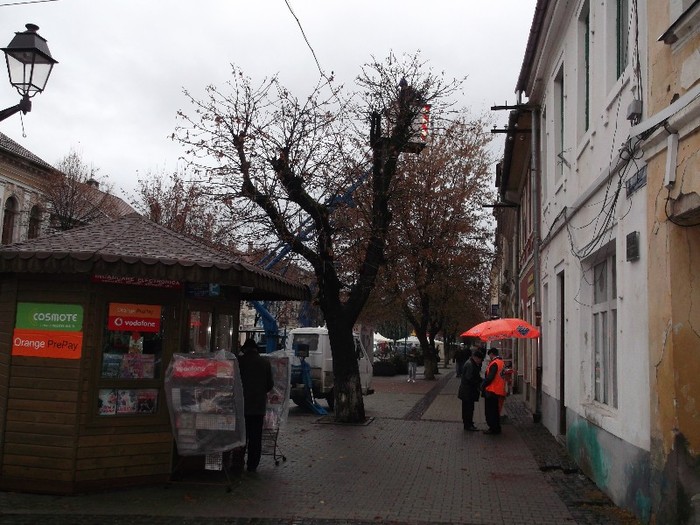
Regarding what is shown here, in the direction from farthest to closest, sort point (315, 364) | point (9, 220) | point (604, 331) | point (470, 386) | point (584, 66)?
point (9, 220) → point (315, 364) → point (470, 386) → point (584, 66) → point (604, 331)

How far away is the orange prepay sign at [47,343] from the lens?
7324 millimetres

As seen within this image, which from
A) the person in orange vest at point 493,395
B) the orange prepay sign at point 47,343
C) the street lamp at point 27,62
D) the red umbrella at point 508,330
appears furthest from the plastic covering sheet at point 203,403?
the red umbrella at point 508,330

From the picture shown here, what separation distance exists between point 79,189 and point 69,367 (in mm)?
26818

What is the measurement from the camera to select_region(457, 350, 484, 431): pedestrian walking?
1366 cm

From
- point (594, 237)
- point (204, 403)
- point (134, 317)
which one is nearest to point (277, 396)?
point (204, 403)

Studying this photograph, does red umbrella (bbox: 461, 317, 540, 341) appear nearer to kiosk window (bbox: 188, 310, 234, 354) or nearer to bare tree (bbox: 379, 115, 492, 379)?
kiosk window (bbox: 188, 310, 234, 354)

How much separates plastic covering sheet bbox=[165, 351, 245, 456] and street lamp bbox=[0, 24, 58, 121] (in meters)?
3.33

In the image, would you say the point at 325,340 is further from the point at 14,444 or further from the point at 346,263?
the point at 14,444

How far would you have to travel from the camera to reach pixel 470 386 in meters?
13.7

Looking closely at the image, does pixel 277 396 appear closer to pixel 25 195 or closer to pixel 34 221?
pixel 34 221

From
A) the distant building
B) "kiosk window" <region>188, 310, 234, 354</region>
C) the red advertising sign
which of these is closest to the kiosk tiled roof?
the distant building

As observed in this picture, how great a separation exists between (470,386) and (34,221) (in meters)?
28.6

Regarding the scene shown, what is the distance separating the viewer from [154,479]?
306 inches

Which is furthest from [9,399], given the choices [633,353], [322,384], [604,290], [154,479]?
[322,384]
